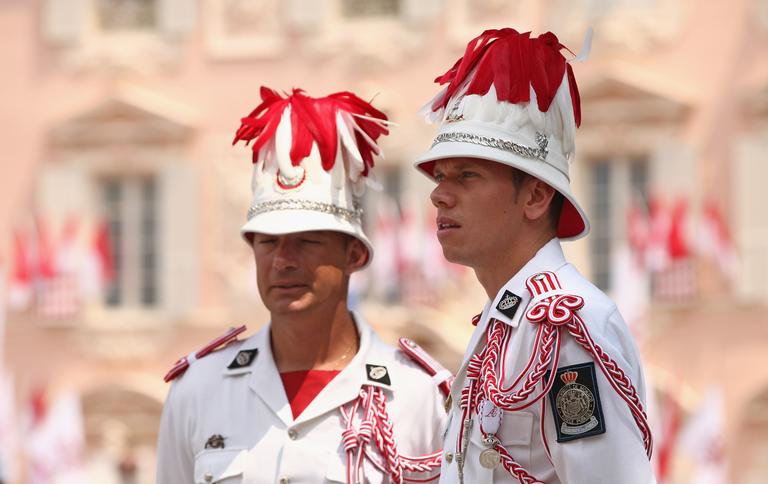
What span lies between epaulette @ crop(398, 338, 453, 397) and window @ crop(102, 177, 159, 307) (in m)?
17.5

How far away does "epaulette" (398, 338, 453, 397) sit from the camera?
6.40 metres

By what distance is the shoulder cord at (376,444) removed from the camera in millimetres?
6133

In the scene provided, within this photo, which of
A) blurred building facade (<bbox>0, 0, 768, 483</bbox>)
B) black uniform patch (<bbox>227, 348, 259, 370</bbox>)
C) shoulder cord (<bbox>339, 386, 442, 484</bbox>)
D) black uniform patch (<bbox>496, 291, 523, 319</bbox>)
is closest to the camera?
black uniform patch (<bbox>496, 291, 523, 319</bbox>)

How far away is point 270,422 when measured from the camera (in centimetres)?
630

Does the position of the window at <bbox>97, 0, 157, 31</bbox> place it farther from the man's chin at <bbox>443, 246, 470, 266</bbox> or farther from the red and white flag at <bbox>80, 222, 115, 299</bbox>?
the man's chin at <bbox>443, 246, 470, 266</bbox>

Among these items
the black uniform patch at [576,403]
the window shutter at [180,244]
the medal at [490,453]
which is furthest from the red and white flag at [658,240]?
the black uniform patch at [576,403]

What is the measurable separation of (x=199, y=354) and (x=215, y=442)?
474mm

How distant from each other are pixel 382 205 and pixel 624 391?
17622mm

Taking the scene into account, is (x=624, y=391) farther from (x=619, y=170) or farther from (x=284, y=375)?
(x=619, y=170)

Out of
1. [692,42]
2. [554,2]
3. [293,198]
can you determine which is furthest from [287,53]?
[293,198]

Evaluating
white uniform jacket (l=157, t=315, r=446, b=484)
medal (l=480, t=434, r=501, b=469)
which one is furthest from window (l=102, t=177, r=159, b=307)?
medal (l=480, t=434, r=501, b=469)

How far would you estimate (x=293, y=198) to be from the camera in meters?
6.43

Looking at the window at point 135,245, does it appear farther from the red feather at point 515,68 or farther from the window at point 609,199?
the red feather at point 515,68

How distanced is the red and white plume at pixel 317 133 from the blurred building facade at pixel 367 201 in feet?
44.4
